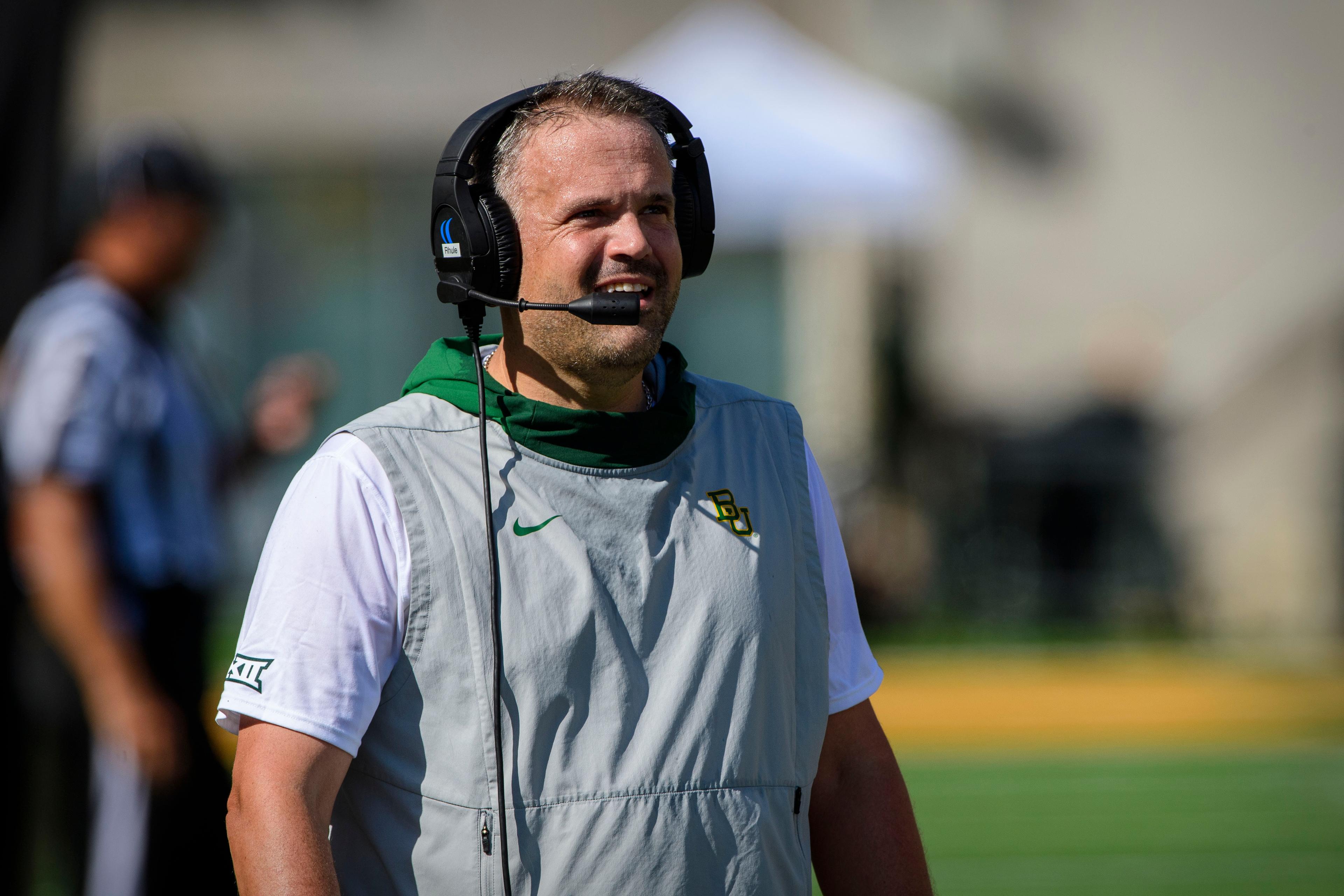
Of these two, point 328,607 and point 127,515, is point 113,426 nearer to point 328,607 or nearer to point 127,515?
point 127,515

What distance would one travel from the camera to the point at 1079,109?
17188mm

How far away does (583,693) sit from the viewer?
2.00 metres

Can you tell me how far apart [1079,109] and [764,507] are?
16127 mm

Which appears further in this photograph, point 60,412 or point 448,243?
point 60,412

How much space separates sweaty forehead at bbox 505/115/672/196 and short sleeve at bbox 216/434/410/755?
18.9 inches

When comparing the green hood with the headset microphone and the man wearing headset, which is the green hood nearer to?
the man wearing headset

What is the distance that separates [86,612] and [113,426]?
55 cm

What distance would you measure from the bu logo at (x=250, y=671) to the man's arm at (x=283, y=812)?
5 cm

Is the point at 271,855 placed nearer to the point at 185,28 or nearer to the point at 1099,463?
the point at 1099,463

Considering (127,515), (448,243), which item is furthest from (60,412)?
(448,243)

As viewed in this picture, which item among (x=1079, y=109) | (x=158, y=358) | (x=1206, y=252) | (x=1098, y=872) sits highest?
(x=1079, y=109)

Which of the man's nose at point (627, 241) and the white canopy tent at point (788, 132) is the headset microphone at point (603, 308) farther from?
the white canopy tent at point (788, 132)

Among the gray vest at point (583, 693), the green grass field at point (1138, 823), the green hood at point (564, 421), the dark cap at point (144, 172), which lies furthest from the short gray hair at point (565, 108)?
the green grass field at point (1138, 823)

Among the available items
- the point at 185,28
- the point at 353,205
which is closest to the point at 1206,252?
the point at 353,205
